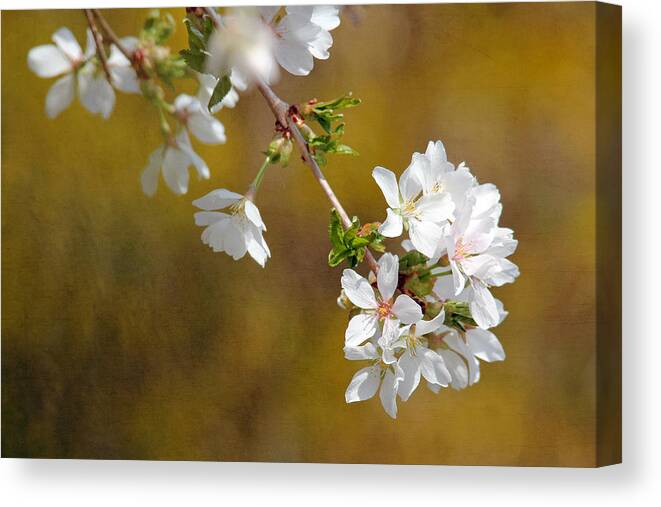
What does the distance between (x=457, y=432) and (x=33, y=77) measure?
121cm

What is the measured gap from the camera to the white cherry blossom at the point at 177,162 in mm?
2375

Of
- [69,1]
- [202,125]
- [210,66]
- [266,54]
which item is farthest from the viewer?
[69,1]

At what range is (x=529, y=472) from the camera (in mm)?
2398

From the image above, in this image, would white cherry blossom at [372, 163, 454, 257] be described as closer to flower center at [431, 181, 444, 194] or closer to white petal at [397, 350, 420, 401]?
flower center at [431, 181, 444, 194]

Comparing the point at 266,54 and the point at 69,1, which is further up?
the point at 69,1

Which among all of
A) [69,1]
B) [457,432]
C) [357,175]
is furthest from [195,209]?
[457,432]

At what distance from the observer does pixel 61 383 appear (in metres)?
2.56

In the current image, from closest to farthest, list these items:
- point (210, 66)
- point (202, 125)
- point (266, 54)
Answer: point (210, 66) < point (266, 54) < point (202, 125)

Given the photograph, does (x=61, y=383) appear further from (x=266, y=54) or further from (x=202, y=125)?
(x=266, y=54)

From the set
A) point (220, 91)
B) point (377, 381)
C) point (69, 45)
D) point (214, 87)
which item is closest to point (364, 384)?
point (377, 381)

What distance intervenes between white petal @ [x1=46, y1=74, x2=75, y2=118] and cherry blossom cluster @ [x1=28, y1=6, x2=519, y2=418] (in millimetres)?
196

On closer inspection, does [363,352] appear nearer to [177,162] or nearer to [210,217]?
[210,217]

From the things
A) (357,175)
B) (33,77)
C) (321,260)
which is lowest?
(321,260)

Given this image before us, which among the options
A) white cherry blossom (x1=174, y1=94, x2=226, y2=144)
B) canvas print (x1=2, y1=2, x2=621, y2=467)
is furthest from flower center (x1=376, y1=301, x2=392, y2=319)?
white cherry blossom (x1=174, y1=94, x2=226, y2=144)
